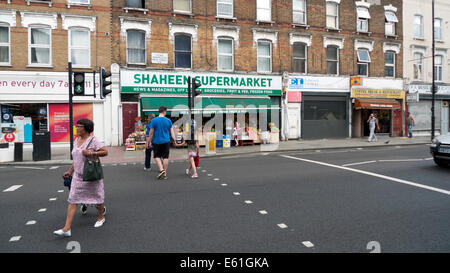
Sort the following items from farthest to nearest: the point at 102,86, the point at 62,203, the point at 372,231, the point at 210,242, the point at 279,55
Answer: the point at 279,55, the point at 102,86, the point at 62,203, the point at 372,231, the point at 210,242

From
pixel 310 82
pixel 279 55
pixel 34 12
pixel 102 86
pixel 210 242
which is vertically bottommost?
pixel 210 242

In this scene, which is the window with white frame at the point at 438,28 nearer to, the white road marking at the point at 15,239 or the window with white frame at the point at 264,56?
the window with white frame at the point at 264,56

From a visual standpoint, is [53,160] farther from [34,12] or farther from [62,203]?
[34,12]

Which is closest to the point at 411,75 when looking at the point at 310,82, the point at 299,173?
→ the point at 310,82

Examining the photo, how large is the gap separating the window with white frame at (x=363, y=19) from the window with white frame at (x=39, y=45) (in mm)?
19452

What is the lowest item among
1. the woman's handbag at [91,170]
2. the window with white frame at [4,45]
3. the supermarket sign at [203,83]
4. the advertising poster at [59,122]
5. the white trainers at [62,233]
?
the white trainers at [62,233]

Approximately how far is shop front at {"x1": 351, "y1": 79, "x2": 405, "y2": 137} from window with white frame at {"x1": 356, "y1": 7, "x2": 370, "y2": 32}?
3730mm

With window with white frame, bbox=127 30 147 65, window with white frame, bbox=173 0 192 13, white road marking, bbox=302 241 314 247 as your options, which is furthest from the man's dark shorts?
window with white frame, bbox=173 0 192 13

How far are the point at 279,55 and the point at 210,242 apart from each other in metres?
18.0

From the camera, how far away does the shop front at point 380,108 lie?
2209 cm

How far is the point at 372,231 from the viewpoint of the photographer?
4508 mm

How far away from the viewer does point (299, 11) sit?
69.3ft

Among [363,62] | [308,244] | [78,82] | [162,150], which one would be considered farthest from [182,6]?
[308,244]

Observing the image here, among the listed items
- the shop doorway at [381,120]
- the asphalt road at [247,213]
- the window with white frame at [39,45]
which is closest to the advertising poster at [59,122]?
the window with white frame at [39,45]
